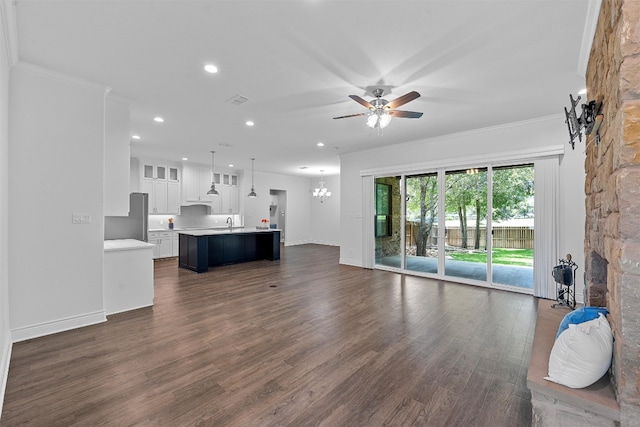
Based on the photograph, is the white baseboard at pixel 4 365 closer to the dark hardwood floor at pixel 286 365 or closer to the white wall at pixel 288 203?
the dark hardwood floor at pixel 286 365

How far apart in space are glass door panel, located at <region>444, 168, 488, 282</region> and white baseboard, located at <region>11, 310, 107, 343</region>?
5.74 metres

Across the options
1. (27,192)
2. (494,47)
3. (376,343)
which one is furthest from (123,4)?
(376,343)

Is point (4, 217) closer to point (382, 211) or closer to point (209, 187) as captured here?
point (382, 211)

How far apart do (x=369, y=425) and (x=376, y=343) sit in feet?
3.81

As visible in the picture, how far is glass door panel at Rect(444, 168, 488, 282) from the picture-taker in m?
5.32

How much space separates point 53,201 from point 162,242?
5194 millimetres

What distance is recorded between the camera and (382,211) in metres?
6.93

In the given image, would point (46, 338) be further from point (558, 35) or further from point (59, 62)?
point (558, 35)

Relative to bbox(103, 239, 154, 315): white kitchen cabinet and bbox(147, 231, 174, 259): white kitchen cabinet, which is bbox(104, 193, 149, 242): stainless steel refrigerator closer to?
bbox(147, 231, 174, 259): white kitchen cabinet

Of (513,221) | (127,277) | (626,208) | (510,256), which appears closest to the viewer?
(626,208)

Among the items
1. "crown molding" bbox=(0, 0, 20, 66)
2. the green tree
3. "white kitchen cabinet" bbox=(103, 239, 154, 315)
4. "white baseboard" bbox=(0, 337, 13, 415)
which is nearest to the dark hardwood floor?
"white baseboard" bbox=(0, 337, 13, 415)

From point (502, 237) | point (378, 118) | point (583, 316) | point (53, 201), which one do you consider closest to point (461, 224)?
point (502, 237)

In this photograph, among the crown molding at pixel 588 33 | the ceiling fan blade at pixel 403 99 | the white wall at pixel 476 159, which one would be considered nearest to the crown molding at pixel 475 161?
the white wall at pixel 476 159

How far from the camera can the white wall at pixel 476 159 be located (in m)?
4.28
